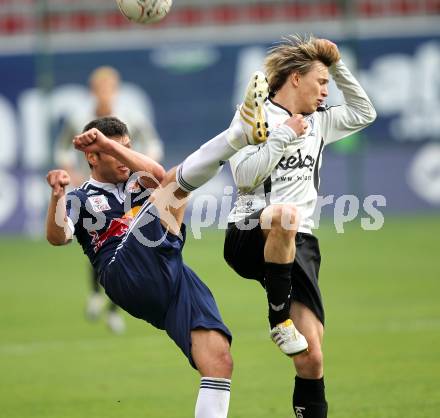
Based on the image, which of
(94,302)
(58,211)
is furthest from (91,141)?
(94,302)

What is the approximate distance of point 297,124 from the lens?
6.40 m

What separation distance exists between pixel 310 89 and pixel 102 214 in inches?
57.5

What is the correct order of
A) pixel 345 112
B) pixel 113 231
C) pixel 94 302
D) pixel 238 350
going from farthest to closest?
pixel 94 302 → pixel 238 350 → pixel 345 112 → pixel 113 231

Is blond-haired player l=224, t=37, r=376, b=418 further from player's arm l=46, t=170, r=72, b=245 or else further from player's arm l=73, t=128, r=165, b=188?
player's arm l=46, t=170, r=72, b=245

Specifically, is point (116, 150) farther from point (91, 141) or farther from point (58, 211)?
point (58, 211)

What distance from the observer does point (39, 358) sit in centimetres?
1016

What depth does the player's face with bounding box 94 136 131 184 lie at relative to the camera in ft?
21.8

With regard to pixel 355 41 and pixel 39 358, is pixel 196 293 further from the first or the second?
pixel 355 41

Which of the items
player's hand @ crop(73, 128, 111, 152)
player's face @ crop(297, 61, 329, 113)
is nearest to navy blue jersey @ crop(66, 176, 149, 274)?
player's hand @ crop(73, 128, 111, 152)

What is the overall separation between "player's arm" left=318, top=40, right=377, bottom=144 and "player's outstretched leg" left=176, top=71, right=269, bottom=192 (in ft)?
3.60

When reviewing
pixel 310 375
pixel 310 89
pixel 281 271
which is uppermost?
pixel 310 89

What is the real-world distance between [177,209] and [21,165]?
1391 cm

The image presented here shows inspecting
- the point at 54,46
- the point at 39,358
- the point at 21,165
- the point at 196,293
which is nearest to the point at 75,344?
the point at 39,358

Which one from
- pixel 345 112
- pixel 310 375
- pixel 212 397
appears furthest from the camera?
pixel 345 112
